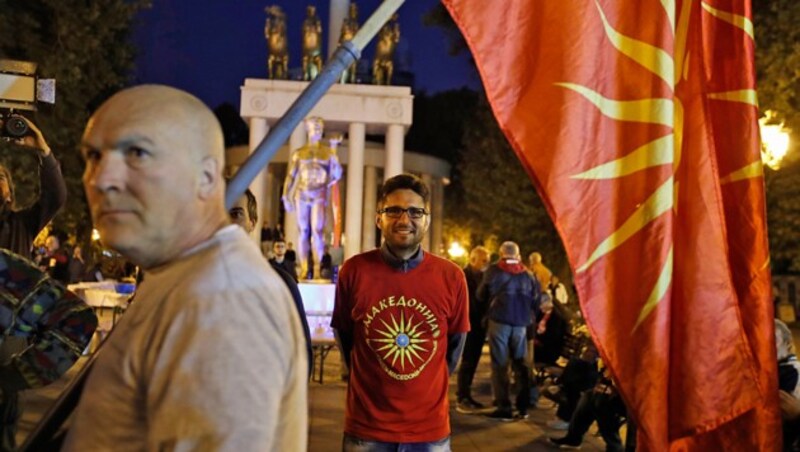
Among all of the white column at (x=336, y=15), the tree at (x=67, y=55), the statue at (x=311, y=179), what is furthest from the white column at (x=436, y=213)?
the statue at (x=311, y=179)

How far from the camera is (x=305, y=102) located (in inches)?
69.9

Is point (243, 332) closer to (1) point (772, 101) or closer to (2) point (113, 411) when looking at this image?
(2) point (113, 411)

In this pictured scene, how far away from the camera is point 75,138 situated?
2350cm

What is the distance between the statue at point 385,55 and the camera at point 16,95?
25464mm

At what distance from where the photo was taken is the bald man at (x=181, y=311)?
1.13 meters

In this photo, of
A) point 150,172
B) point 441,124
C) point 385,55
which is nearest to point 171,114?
point 150,172

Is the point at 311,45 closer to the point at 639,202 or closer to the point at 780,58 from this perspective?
the point at 780,58

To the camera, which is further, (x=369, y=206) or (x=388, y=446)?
(x=369, y=206)

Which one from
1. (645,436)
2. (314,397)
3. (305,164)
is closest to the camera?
(645,436)

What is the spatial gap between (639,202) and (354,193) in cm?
2438

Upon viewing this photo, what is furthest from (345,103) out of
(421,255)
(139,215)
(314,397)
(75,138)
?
(139,215)

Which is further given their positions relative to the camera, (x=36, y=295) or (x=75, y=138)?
(x=75, y=138)

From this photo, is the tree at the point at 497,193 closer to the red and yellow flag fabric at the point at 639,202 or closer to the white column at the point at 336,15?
the white column at the point at 336,15

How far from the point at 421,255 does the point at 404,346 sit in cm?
46
